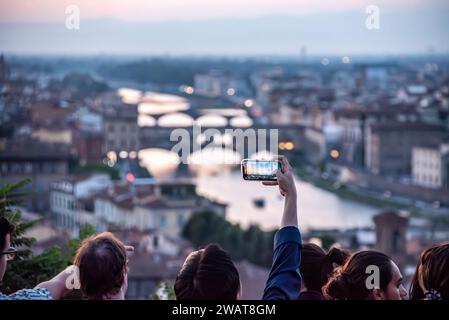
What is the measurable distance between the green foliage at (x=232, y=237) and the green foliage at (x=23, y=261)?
7.09 meters

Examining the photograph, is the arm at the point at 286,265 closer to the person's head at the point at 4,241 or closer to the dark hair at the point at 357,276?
the dark hair at the point at 357,276

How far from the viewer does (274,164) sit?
1027 millimetres

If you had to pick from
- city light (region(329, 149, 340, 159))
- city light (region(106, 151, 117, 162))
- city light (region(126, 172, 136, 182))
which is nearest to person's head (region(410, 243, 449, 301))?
city light (region(126, 172, 136, 182))

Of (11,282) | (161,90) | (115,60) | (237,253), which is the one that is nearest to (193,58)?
(161,90)

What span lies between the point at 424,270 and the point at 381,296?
1.7 inches

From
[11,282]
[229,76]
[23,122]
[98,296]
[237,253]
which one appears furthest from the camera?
[229,76]

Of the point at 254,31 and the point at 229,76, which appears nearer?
the point at 254,31

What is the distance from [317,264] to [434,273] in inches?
5.6

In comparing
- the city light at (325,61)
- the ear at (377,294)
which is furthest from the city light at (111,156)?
the ear at (377,294)

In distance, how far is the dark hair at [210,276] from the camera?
36.1 inches

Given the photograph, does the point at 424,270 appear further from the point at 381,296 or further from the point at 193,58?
the point at 193,58

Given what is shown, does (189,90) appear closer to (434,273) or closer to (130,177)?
(130,177)

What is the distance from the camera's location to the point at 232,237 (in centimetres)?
961
